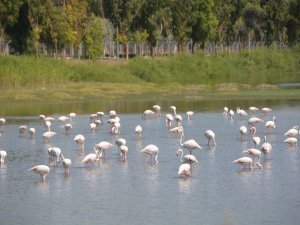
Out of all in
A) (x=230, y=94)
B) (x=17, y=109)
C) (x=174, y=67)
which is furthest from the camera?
(x=174, y=67)

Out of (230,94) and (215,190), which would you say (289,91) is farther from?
(215,190)

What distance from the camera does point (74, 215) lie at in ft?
53.5

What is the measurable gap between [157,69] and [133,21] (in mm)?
17687

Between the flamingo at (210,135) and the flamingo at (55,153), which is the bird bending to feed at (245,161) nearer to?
the flamingo at (210,135)

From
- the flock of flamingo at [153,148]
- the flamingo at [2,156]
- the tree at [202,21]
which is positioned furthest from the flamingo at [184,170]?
the tree at [202,21]

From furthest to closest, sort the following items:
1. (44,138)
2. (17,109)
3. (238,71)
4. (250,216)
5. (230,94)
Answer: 1. (238,71)
2. (230,94)
3. (17,109)
4. (44,138)
5. (250,216)

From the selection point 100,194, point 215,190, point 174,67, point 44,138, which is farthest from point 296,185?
point 174,67

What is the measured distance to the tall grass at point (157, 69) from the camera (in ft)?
151

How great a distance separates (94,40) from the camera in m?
66.3

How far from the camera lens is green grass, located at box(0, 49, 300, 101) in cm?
4438

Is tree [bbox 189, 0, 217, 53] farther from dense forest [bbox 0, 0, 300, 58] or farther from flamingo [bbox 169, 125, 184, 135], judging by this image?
flamingo [bbox 169, 125, 184, 135]

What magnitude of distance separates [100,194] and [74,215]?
1.85 m

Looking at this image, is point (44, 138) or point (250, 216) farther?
point (44, 138)

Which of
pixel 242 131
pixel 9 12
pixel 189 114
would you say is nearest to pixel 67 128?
pixel 189 114
